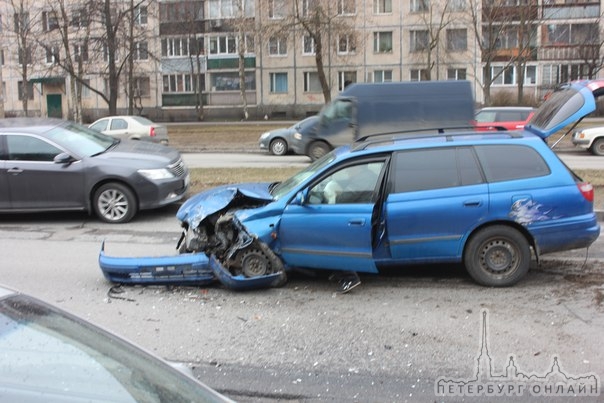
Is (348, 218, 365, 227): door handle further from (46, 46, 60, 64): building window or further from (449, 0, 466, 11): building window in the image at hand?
(449, 0, 466, 11): building window

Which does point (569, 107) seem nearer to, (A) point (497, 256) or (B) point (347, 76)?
(A) point (497, 256)

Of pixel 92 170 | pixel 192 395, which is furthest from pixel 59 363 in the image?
pixel 92 170

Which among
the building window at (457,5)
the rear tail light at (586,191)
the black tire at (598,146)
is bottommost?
the black tire at (598,146)

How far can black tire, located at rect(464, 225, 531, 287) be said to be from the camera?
6.36 meters

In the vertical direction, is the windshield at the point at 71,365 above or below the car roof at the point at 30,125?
below

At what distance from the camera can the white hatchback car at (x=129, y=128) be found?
23938 mm

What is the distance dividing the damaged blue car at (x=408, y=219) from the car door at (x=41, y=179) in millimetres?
3880

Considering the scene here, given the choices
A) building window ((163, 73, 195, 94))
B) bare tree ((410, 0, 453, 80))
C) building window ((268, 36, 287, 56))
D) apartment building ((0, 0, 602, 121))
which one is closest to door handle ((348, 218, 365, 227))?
apartment building ((0, 0, 602, 121))

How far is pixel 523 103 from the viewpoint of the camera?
4859cm

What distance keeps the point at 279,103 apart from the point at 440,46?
1444cm

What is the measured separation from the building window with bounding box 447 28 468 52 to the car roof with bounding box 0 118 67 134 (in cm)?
4406

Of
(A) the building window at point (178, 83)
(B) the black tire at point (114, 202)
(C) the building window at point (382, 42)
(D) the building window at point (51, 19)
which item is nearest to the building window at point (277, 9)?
(C) the building window at point (382, 42)

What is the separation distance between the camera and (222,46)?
182 feet

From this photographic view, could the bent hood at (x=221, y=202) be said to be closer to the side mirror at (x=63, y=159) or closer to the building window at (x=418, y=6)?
the side mirror at (x=63, y=159)
